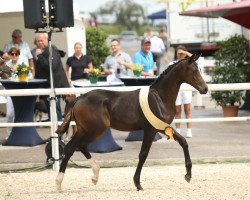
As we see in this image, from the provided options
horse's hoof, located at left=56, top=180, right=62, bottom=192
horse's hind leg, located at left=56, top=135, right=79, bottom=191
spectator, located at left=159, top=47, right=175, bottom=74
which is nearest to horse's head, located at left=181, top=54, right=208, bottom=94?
horse's hind leg, located at left=56, top=135, right=79, bottom=191

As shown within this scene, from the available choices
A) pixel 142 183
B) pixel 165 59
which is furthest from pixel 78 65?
pixel 165 59

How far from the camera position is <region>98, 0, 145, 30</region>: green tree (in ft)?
437

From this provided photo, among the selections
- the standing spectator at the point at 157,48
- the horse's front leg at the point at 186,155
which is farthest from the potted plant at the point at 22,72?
the standing spectator at the point at 157,48

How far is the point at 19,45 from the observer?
19172mm

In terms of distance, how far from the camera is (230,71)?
20.9 meters

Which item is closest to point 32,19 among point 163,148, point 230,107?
point 163,148

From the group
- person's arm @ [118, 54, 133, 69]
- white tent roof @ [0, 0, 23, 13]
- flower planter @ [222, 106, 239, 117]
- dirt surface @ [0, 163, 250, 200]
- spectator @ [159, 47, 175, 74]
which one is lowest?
flower planter @ [222, 106, 239, 117]

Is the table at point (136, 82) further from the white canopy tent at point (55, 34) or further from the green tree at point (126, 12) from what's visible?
the green tree at point (126, 12)

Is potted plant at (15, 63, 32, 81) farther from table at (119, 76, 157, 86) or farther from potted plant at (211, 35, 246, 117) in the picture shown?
potted plant at (211, 35, 246, 117)

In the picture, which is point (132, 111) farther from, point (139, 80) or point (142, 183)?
point (139, 80)

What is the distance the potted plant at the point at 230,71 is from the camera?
20.7m

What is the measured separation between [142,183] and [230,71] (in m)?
9.14

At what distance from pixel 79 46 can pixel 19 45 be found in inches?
45.9

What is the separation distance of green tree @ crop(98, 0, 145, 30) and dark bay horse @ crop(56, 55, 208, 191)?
115m
